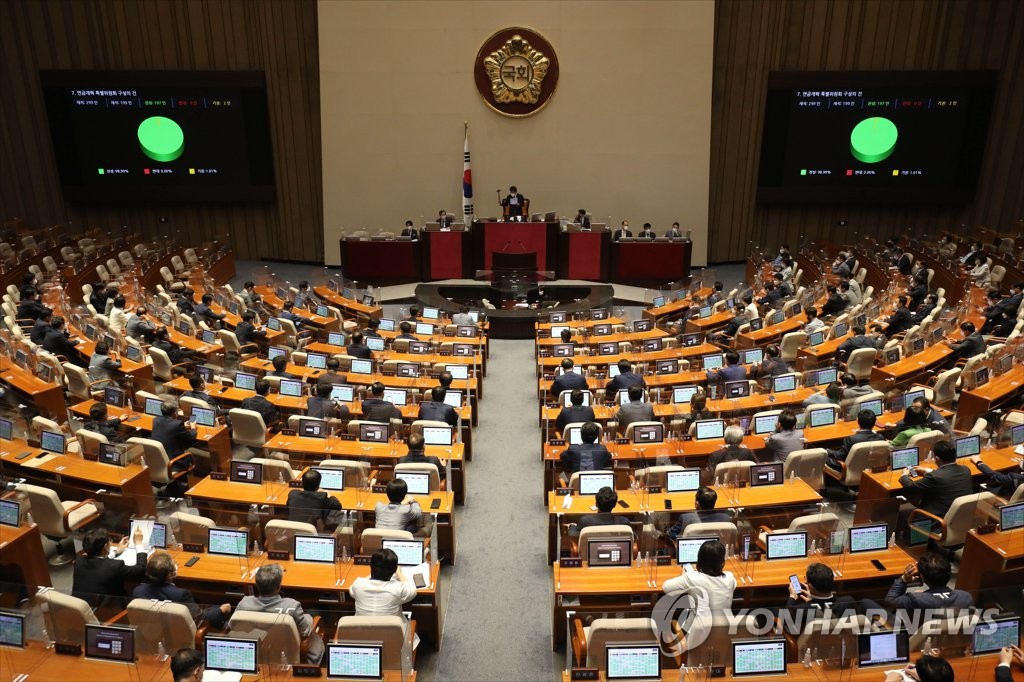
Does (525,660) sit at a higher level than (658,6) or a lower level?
lower

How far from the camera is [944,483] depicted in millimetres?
6844

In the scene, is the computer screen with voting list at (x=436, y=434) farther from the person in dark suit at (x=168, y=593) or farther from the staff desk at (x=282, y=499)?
the person in dark suit at (x=168, y=593)

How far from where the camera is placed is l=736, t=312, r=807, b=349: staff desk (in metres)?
12.9

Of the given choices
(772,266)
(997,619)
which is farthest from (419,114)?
(997,619)

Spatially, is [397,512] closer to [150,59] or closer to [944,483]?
[944,483]

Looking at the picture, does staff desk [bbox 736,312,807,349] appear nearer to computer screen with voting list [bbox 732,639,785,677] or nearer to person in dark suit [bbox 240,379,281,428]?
person in dark suit [bbox 240,379,281,428]

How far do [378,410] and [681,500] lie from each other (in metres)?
3.79

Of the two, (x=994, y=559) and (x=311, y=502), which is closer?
(x=994, y=559)

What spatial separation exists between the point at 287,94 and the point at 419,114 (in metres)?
3.48

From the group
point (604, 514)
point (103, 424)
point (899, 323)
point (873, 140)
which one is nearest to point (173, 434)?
point (103, 424)

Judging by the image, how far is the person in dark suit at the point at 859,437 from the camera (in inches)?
313

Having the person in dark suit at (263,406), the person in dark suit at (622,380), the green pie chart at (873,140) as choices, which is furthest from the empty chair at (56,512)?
the green pie chart at (873,140)

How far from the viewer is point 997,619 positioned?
4945 millimetres

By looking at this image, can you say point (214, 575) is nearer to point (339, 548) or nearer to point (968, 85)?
point (339, 548)
